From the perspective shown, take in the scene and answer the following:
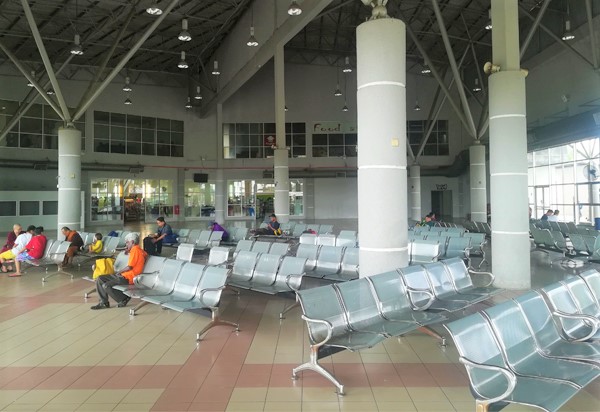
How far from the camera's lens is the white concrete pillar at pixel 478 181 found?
2088 centimetres

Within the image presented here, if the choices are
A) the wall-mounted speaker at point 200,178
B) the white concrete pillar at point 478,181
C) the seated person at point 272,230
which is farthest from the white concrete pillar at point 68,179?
the wall-mounted speaker at point 200,178

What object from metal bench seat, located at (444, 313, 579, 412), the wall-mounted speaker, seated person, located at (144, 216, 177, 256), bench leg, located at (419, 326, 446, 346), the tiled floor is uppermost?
the wall-mounted speaker

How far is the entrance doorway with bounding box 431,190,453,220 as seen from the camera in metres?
38.8

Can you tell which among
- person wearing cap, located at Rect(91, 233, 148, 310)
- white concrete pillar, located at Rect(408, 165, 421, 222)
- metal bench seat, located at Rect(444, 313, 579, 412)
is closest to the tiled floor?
person wearing cap, located at Rect(91, 233, 148, 310)

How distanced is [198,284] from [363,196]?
115 inches

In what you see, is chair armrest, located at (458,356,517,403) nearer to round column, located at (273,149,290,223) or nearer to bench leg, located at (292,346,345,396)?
bench leg, located at (292,346,345,396)

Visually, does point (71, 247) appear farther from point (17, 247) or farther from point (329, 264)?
point (329, 264)

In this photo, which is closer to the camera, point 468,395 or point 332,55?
point 468,395

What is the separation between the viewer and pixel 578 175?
22.9 m

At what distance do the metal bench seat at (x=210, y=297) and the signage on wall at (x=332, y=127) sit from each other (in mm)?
30397

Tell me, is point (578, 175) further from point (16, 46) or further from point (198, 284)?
point (16, 46)

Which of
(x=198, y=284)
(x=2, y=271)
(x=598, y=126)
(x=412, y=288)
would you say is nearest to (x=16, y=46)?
(x=2, y=271)

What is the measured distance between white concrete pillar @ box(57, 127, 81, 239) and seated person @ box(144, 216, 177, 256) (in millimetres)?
3623

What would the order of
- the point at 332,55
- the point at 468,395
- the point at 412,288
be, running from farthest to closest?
the point at 332,55 < the point at 412,288 < the point at 468,395
